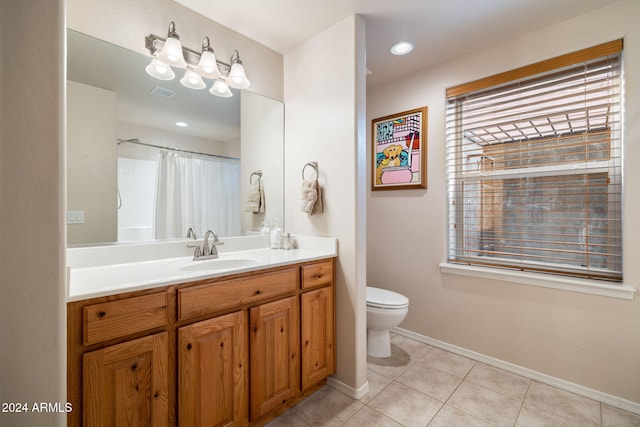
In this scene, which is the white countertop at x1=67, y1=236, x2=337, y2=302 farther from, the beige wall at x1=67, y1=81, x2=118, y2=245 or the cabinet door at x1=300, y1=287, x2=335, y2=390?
the cabinet door at x1=300, y1=287, x2=335, y2=390

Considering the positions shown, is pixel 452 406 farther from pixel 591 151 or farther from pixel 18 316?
pixel 18 316

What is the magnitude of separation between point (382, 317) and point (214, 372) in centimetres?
122

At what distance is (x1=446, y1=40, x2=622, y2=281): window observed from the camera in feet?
5.45

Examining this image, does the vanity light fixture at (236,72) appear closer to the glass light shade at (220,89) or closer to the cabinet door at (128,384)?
the glass light shade at (220,89)

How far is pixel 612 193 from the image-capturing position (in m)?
1.64

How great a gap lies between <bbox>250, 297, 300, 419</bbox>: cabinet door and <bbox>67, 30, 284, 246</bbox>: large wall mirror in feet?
2.38

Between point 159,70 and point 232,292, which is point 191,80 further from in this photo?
point 232,292

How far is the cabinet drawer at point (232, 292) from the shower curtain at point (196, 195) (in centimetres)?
63

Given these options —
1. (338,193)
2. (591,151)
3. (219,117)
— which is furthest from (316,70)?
(591,151)

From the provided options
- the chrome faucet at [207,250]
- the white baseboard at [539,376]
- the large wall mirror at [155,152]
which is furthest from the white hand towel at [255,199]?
the white baseboard at [539,376]

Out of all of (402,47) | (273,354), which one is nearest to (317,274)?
(273,354)

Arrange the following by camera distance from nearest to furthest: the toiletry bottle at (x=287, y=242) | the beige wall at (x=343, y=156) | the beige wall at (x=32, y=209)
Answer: the beige wall at (x=32, y=209), the beige wall at (x=343, y=156), the toiletry bottle at (x=287, y=242)

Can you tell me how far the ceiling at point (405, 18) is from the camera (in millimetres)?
1603

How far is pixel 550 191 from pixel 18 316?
253cm
